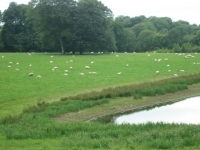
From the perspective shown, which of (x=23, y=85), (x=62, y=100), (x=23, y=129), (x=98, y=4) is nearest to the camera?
(x=23, y=129)

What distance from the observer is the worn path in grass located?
75.7 feet

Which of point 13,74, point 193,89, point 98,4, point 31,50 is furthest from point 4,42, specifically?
point 193,89

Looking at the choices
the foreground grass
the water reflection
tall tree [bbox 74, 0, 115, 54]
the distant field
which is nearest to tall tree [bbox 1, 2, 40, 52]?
tall tree [bbox 74, 0, 115, 54]

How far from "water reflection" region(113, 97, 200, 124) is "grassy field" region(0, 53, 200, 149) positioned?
355 cm

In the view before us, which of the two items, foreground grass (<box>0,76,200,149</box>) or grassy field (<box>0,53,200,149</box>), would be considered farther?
grassy field (<box>0,53,200,149</box>)

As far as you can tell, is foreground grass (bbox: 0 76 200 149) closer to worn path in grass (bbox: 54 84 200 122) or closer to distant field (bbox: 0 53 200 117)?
worn path in grass (bbox: 54 84 200 122)

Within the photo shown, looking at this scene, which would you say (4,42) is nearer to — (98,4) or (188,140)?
(98,4)

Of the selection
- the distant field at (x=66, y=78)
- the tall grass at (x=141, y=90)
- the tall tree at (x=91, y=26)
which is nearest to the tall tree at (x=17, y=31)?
the tall tree at (x=91, y=26)

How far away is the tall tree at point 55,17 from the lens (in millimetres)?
70312

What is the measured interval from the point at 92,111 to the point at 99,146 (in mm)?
11606

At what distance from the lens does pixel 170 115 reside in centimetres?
2442

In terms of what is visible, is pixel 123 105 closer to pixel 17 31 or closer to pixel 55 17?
pixel 55 17

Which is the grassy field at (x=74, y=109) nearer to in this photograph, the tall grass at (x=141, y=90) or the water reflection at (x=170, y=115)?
the tall grass at (x=141, y=90)

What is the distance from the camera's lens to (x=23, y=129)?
652 inches
